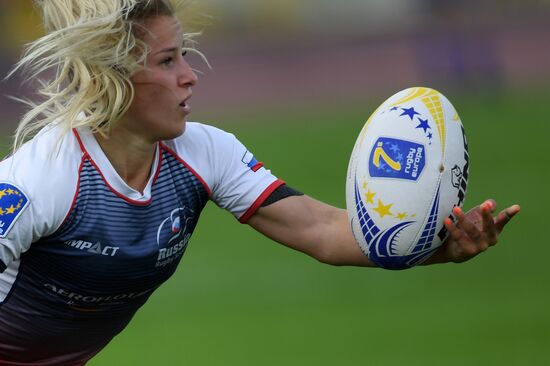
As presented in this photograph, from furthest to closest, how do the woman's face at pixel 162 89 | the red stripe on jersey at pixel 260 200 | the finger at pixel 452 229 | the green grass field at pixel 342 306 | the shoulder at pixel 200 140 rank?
the green grass field at pixel 342 306, the red stripe on jersey at pixel 260 200, the shoulder at pixel 200 140, the woman's face at pixel 162 89, the finger at pixel 452 229

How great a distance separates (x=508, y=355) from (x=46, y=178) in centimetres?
494

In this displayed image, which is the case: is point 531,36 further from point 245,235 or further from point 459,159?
point 459,159

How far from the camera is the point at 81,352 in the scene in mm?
5652

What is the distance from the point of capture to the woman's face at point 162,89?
5121 millimetres

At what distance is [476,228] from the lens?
4.99 m

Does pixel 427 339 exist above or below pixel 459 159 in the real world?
below

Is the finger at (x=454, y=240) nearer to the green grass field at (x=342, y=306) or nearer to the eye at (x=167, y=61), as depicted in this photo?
the eye at (x=167, y=61)

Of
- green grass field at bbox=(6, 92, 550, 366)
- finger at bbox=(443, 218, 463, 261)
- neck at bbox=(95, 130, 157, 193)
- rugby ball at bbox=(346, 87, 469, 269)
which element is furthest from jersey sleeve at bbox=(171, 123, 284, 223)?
green grass field at bbox=(6, 92, 550, 366)

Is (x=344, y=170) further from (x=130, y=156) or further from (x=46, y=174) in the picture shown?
(x=46, y=174)

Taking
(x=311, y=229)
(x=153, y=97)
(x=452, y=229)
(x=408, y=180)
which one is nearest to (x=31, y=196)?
(x=153, y=97)

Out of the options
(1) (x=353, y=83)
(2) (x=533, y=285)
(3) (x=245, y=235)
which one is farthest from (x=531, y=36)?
(2) (x=533, y=285)

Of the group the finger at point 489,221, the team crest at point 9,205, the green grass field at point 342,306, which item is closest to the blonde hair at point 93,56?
the team crest at point 9,205

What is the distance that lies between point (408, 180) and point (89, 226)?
50.3 inches

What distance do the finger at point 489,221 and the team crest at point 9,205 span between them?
1.77m
